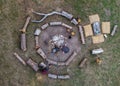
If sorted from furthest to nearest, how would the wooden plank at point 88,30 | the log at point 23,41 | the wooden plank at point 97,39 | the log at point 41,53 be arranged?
the wooden plank at point 97,39 → the wooden plank at point 88,30 → the log at point 41,53 → the log at point 23,41

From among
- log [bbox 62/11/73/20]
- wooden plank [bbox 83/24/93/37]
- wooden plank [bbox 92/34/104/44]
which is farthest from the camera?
wooden plank [bbox 92/34/104/44]

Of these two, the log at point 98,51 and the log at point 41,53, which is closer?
the log at point 41,53

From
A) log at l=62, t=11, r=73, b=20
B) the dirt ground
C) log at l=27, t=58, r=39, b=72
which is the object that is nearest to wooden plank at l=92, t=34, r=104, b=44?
the dirt ground

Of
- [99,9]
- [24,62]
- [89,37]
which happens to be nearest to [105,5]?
[99,9]

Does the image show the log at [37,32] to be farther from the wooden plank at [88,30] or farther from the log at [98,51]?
the log at [98,51]

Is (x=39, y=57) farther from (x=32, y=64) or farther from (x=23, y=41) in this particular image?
(x=23, y=41)

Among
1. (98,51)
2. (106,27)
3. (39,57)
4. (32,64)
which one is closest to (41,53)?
(39,57)

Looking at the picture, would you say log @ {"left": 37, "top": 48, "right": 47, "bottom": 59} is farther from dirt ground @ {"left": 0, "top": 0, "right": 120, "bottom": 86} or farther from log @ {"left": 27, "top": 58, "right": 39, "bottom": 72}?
log @ {"left": 27, "top": 58, "right": 39, "bottom": 72}

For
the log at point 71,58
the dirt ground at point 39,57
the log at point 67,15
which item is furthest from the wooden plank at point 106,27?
the log at point 71,58
